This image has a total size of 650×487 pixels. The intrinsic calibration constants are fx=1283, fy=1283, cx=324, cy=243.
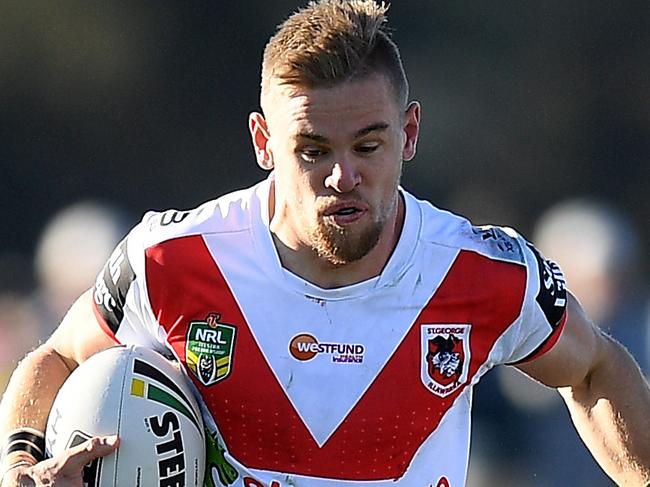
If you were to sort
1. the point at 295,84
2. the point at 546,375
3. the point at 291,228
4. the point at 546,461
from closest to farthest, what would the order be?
the point at 295,84 → the point at 291,228 → the point at 546,375 → the point at 546,461

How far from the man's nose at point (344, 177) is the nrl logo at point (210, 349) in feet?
1.44

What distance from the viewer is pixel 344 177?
2.55 meters

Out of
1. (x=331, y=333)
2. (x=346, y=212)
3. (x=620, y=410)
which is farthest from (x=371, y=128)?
(x=620, y=410)

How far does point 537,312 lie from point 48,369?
3.71 feet

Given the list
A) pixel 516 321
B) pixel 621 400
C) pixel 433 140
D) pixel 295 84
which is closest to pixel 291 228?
pixel 295 84

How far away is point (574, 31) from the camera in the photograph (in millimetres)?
4465

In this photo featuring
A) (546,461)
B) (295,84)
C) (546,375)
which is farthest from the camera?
(546,461)

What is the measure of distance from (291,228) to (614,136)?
77.7 inches

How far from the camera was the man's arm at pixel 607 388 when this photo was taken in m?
2.99

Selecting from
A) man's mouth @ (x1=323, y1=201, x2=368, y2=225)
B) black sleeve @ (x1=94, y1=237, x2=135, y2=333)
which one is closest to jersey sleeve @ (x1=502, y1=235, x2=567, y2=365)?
man's mouth @ (x1=323, y1=201, x2=368, y2=225)

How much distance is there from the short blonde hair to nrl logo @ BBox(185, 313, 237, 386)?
1.69 feet

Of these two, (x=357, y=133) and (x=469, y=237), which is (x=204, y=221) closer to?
(x=357, y=133)

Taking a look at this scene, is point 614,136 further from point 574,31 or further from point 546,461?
point 546,461

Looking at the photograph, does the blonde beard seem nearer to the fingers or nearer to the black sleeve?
the black sleeve
